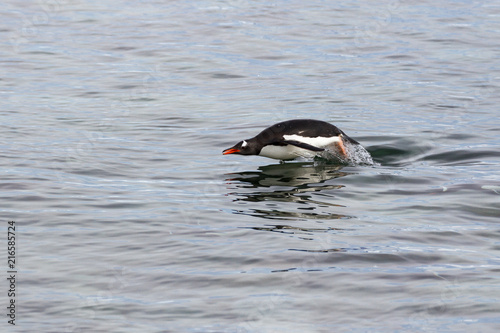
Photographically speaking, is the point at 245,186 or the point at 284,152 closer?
the point at 245,186

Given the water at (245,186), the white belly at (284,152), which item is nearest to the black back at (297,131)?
the white belly at (284,152)

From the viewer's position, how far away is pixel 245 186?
43.7 ft

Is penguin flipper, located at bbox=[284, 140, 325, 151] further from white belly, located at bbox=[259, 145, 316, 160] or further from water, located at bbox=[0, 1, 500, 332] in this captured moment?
water, located at bbox=[0, 1, 500, 332]

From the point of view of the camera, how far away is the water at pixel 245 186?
8555 mm

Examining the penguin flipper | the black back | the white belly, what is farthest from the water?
the black back

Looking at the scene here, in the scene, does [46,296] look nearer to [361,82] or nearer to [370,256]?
[370,256]

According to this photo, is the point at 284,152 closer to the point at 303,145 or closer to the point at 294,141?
the point at 294,141

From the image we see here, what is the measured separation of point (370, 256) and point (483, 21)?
24.7 metres

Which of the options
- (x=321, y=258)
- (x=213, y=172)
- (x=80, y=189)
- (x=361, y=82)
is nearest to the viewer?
(x=321, y=258)

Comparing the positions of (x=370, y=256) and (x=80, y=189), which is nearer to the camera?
(x=370, y=256)

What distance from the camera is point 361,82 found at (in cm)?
2288

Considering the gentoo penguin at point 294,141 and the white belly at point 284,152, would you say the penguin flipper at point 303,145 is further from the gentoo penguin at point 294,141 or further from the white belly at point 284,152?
the white belly at point 284,152

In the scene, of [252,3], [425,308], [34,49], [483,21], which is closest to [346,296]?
[425,308]

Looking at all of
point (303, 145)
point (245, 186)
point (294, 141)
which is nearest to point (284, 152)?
point (294, 141)
